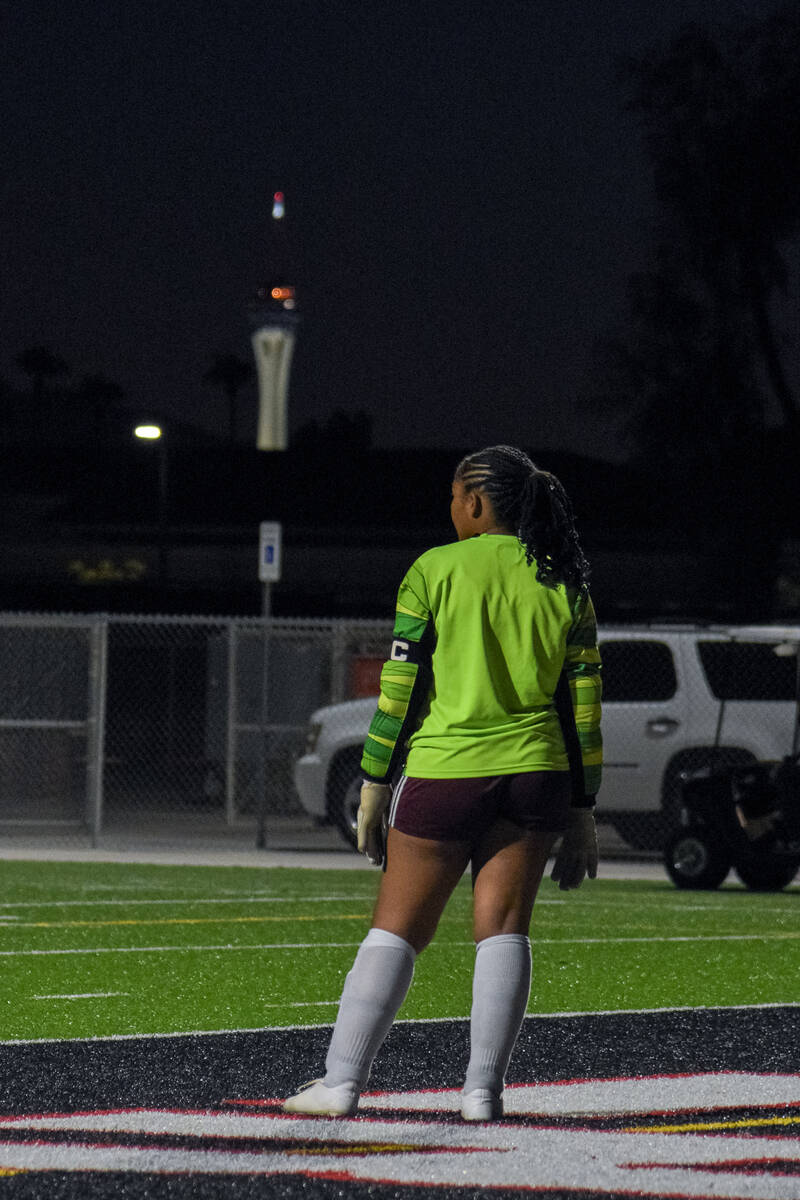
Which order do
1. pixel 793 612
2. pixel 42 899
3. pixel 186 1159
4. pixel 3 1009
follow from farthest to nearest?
pixel 793 612
pixel 42 899
pixel 3 1009
pixel 186 1159

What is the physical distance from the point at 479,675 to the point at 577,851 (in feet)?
1.86

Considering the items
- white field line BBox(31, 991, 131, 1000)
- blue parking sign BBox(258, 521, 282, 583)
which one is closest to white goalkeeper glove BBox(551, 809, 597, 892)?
white field line BBox(31, 991, 131, 1000)

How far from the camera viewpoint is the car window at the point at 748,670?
60.5ft

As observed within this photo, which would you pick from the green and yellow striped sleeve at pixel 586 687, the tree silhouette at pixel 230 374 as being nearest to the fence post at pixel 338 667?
the green and yellow striped sleeve at pixel 586 687

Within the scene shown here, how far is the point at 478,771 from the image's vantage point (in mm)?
5504

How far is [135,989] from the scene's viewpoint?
9.22m

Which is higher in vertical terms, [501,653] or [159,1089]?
[501,653]

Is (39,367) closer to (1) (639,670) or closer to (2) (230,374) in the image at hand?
(2) (230,374)

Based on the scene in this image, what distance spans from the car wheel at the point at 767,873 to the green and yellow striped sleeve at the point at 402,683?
10.6 metres

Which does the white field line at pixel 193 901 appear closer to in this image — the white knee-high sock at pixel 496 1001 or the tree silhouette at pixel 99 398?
the white knee-high sock at pixel 496 1001

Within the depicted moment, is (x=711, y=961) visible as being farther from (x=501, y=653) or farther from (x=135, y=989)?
(x=501, y=653)

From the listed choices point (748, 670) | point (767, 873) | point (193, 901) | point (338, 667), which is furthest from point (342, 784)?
point (193, 901)

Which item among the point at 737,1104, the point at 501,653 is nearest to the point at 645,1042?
the point at 737,1104

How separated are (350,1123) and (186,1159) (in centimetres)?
58
